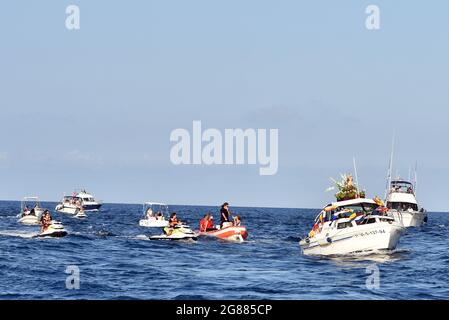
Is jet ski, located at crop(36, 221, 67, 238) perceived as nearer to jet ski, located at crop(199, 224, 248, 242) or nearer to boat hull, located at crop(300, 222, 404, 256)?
jet ski, located at crop(199, 224, 248, 242)

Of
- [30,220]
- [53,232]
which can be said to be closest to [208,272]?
[53,232]

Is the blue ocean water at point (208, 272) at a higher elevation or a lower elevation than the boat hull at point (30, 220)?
lower

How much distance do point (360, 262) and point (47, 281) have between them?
16357 mm

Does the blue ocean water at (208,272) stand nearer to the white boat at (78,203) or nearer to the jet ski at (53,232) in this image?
the jet ski at (53,232)

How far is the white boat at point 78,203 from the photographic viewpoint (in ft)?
425

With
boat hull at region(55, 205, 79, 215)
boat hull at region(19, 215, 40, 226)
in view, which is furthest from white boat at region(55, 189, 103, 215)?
boat hull at region(19, 215, 40, 226)

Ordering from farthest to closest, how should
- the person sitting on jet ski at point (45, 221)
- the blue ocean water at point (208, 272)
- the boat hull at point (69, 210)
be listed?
the boat hull at point (69, 210)
the person sitting on jet ski at point (45, 221)
the blue ocean water at point (208, 272)

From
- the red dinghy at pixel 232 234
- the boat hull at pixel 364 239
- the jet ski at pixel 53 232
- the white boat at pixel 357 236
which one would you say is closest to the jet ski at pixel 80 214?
the jet ski at pixel 53 232

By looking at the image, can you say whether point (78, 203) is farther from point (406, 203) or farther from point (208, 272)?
point (208, 272)

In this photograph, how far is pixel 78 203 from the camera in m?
131

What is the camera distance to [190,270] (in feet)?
113
